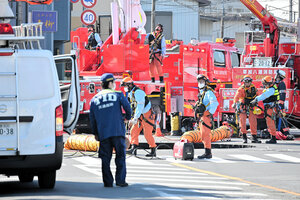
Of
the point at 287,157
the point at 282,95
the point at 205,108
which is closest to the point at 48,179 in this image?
the point at 205,108

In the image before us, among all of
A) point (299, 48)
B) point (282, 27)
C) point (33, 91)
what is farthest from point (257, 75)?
point (33, 91)

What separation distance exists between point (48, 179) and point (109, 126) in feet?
4.18

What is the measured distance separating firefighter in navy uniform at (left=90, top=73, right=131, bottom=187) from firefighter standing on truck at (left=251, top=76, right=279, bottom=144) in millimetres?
10678

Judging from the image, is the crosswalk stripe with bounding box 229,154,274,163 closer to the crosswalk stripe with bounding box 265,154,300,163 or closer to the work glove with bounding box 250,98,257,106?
the crosswalk stripe with bounding box 265,154,300,163

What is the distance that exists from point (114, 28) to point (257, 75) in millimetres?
5080

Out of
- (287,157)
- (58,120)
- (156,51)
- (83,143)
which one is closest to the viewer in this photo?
(58,120)

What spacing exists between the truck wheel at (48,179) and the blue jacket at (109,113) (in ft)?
3.48

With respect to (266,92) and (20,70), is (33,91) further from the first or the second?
(266,92)

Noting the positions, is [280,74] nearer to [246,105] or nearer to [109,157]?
[246,105]

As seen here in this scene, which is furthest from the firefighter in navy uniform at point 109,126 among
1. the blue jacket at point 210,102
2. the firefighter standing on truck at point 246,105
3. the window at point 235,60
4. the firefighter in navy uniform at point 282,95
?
the window at point 235,60

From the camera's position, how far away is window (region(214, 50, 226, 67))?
93.2 ft

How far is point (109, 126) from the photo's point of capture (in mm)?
12406

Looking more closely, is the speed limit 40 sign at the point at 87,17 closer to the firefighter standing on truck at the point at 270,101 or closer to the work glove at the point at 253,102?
the work glove at the point at 253,102

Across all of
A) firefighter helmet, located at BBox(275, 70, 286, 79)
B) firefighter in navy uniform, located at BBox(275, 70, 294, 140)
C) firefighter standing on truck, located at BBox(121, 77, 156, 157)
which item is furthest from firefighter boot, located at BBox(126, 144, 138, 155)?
firefighter helmet, located at BBox(275, 70, 286, 79)
